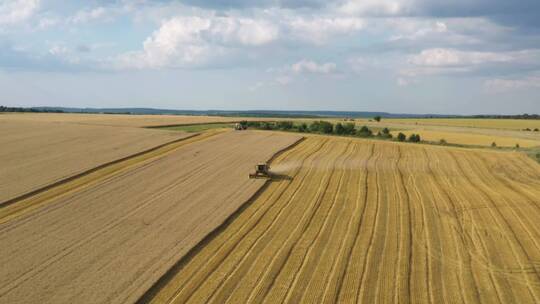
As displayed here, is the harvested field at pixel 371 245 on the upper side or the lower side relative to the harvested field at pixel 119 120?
upper

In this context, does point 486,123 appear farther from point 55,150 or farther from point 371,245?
point 371,245

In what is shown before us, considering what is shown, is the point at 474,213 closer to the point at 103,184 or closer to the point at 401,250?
the point at 401,250

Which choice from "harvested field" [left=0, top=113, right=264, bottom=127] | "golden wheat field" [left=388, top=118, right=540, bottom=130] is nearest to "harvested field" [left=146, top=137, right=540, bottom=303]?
"harvested field" [left=0, top=113, right=264, bottom=127]

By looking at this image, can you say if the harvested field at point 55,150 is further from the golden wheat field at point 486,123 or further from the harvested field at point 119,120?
the golden wheat field at point 486,123

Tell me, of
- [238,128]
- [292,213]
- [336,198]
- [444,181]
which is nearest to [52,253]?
[292,213]

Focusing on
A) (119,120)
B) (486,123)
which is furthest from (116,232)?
(486,123)

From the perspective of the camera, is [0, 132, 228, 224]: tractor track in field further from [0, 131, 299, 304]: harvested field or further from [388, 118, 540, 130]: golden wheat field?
[388, 118, 540, 130]: golden wheat field

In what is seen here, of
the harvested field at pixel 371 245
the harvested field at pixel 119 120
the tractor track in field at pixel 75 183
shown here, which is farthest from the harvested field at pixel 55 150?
the harvested field at pixel 119 120
